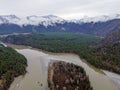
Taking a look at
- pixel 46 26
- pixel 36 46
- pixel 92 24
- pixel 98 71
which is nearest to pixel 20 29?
pixel 46 26

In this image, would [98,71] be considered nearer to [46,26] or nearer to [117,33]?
[117,33]

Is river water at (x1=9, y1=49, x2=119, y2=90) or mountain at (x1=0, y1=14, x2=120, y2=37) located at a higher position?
river water at (x1=9, y1=49, x2=119, y2=90)

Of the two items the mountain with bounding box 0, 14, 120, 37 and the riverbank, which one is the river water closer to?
the riverbank

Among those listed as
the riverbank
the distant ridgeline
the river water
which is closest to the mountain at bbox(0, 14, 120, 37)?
the river water

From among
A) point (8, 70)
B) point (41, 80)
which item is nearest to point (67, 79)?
point (41, 80)

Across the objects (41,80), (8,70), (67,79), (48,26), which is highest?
(67,79)

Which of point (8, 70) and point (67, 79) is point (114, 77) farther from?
point (8, 70)

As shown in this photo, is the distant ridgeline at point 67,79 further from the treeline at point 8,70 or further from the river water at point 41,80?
the treeline at point 8,70

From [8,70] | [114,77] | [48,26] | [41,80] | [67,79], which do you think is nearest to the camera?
[67,79]

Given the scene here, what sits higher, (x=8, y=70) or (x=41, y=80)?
(x=8, y=70)
